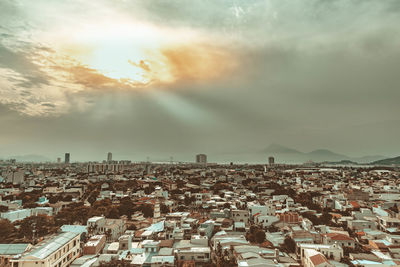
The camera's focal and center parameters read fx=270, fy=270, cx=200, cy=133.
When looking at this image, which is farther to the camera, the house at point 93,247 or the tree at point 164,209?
the tree at point 164,209

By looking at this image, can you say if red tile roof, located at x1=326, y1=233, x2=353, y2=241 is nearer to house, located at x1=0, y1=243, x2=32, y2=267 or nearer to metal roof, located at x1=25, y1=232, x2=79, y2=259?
metal roof, located at x1=25, y1=232, x2=79, y2=259

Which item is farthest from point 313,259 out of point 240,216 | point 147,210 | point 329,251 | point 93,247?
point 147,210

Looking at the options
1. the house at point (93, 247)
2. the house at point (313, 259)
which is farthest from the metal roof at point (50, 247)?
the house at point (313, 259)

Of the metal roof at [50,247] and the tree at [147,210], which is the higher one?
the metal roof at [50,247]

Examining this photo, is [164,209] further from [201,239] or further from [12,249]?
[12,249]

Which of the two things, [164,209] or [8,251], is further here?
[164,209]

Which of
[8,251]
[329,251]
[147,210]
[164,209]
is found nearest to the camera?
[8,251]

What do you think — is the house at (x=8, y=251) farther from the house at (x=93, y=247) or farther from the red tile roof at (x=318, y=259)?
the red tile roof at (x=318, y=259)

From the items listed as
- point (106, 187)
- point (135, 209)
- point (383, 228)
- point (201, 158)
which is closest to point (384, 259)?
point (383, 228)

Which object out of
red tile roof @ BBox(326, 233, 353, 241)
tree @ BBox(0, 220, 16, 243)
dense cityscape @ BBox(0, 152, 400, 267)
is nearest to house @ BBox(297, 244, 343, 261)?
dense cityscape @ BBox(0, 152, 400, 267)

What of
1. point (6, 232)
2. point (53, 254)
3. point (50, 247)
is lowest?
point (6, 232)

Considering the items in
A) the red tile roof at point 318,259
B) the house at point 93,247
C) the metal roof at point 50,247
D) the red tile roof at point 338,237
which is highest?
the metal roof at point 50,247
